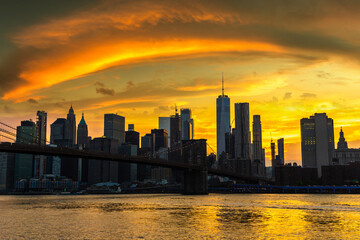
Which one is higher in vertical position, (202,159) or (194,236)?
(202,159)

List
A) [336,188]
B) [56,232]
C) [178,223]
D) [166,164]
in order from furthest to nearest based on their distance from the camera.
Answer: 1. [336,188]
2. [166,164]
3. [178,223]
4. [56,232]

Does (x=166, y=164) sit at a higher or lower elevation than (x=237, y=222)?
higher

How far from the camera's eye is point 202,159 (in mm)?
140875

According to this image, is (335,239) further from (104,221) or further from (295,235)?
(104,221)

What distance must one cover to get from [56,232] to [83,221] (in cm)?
927

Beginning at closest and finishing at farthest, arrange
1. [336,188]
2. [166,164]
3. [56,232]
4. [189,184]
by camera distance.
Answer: [56,232] < [166,164] < [189,184] < [336,188]

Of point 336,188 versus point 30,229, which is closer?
point 30,229

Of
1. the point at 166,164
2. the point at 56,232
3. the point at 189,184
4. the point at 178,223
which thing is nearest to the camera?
the point at 56,232

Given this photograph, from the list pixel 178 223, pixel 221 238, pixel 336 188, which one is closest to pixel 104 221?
pixel 178 223

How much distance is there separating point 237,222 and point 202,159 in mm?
97611

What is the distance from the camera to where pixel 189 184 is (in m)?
135

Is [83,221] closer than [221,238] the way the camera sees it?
No

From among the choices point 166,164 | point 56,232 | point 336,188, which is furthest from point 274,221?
point 336,188

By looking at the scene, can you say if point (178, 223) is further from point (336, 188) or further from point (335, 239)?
point (336, 188)
